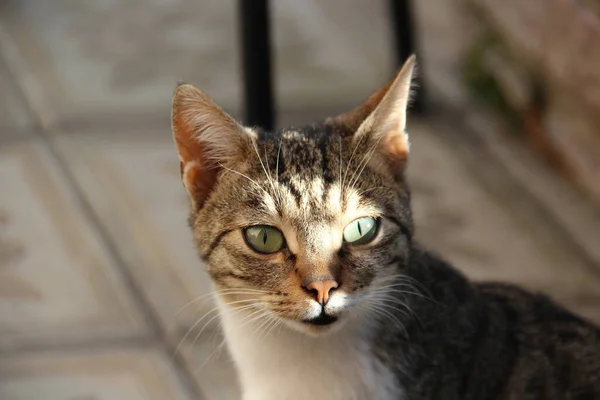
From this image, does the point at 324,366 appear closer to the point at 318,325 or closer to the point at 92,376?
the point at 318,325

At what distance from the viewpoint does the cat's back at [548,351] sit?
1330 millimetres

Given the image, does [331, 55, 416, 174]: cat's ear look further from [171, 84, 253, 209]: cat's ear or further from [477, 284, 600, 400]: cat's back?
[477, 284, 600, 400]: cat's back

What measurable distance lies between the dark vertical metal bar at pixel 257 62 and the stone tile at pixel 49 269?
1.70 feet

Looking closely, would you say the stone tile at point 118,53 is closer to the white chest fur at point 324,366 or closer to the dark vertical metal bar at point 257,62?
the dark vertical metal bar at point 257,62

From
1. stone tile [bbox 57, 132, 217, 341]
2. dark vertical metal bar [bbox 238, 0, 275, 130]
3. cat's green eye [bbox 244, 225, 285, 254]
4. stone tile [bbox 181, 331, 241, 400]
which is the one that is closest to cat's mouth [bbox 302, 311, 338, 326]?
cat's green eye [bbox 244, 225, 285, 254]

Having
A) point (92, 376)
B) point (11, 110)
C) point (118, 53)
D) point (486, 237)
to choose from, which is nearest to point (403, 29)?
point (486, 237)

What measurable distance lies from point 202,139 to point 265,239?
180 millimetres

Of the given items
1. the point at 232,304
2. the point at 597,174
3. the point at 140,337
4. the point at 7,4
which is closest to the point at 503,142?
the point at 597,174

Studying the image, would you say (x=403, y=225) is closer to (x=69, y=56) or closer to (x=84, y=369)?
(x=84, y=369)

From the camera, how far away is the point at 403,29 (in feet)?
8.05

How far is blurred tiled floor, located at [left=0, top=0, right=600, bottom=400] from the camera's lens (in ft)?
5.91

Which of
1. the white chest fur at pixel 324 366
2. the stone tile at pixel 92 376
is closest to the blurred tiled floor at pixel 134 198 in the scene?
the stone tile at pixel 92 376

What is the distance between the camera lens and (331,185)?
4.09 feet

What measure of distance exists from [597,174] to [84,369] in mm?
1342
